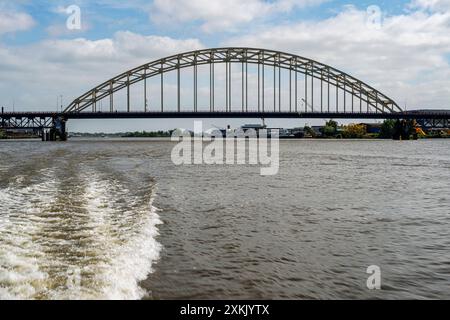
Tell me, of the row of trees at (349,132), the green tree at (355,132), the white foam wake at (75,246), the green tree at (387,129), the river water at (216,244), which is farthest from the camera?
the row of trees at (349,132)

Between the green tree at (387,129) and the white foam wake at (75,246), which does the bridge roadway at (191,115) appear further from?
the white foam wake at (75,246)

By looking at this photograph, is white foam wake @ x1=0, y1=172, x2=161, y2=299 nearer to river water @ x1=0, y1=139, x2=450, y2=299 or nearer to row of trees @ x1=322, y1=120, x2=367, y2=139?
river water @ x1=0, y1=139, x2=450, y2=299

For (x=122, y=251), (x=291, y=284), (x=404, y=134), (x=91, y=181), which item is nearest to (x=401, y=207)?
(x=291, y=284)

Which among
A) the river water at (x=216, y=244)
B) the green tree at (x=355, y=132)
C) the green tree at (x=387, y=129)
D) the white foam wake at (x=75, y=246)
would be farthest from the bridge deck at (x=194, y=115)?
the white foam wake at (x=75, y=246)

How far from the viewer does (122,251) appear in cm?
688

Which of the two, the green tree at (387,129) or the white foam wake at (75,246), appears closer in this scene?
the white foam wake at (75,246)

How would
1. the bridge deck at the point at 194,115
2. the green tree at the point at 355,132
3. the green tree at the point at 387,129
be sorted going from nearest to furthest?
the bridge deck at the point at 194,115
the green tree at the point at 387,129
the green tree at the point at 355,132

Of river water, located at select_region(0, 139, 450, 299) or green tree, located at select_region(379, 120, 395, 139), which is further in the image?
green tree, located at select_region(379, 120, 395, 139)

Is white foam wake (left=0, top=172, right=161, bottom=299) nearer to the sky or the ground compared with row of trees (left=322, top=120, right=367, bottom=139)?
nearer to the ground

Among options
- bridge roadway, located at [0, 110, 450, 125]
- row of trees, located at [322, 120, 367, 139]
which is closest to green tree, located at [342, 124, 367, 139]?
row of trees, located at [322, 120, 367, 139]

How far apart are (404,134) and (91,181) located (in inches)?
4415

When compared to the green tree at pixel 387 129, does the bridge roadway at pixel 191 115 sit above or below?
above

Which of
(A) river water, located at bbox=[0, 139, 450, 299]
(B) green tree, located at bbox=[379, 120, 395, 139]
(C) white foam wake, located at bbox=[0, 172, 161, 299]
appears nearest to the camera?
(C) white foam wake, located at bbox=[0, 172, 161, 299]

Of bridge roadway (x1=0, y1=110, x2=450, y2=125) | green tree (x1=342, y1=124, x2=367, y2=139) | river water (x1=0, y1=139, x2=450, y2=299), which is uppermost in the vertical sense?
bridge roadway (x1=0, y1=110, x2=450, y2=125)
